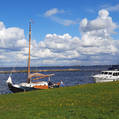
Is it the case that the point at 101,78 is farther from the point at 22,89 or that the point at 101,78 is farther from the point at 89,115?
the point at 89,115

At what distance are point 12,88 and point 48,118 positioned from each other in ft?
108

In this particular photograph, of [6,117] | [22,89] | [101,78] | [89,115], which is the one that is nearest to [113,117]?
[89,115]

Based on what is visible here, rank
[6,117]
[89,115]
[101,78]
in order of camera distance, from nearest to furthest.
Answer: [89,115] < [6,117] < [101,78]

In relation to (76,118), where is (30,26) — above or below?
above

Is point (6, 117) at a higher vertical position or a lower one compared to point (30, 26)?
lower

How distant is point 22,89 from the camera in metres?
40.4

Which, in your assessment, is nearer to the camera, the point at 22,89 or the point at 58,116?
the point at 58,116

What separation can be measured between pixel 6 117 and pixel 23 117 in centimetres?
110

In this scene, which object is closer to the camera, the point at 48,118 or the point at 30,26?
the point at 48,118

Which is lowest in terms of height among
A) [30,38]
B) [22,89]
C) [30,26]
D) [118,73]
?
[22,89]

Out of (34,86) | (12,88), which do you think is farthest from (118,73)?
(12,88)

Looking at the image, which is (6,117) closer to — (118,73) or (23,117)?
(23,117)

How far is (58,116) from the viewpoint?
35.7 feet

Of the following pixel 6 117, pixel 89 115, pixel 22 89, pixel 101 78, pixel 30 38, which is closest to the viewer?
pixel 89 115
